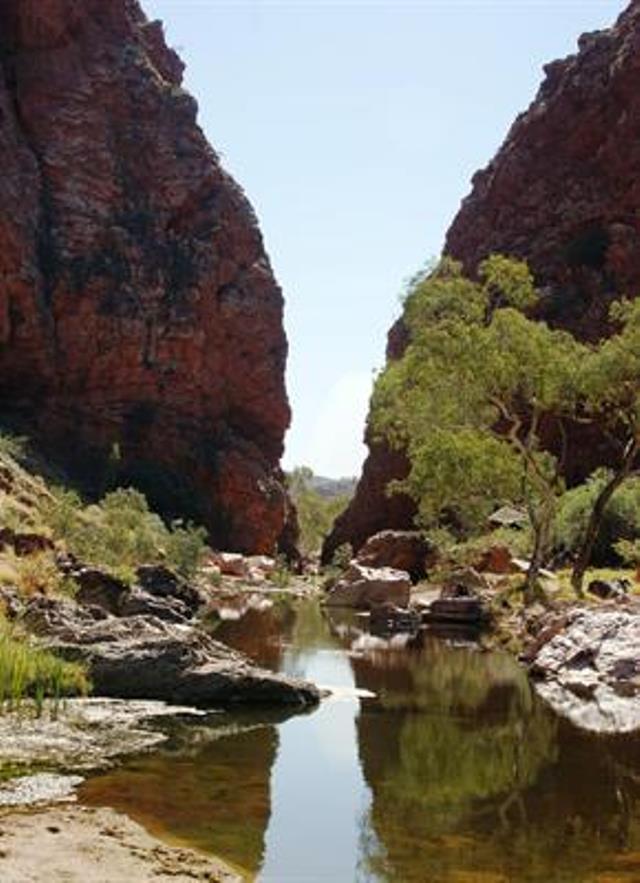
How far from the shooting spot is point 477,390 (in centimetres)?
4003

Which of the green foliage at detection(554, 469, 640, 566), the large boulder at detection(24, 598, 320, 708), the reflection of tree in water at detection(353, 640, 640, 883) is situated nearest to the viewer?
the reflection of tree in water at detection(353, 640, 640, 883)

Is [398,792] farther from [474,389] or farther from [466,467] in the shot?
[474,389]

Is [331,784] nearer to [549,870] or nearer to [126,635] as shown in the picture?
[549,870]

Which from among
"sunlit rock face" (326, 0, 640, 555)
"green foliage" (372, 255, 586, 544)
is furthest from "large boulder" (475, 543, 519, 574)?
"sunlit rock face" (326, 0, 640, 555)

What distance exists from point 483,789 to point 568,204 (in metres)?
74.3

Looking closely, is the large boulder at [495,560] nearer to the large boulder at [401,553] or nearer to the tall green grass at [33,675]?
the large boulder at [401,553]

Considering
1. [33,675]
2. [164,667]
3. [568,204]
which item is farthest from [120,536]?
[568,204]

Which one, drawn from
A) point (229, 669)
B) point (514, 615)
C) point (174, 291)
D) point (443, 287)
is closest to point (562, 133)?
point (174, 291)

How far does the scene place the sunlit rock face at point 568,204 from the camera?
79.1 metres

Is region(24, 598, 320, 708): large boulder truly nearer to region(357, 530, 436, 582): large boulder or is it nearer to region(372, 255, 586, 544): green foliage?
region(372, 255, 586, 544): green foliage

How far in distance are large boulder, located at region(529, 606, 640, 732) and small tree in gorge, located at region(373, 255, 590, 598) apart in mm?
12421

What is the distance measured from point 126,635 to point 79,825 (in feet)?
30.9

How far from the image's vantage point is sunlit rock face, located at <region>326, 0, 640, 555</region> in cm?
7906

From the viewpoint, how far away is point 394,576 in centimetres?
5019
